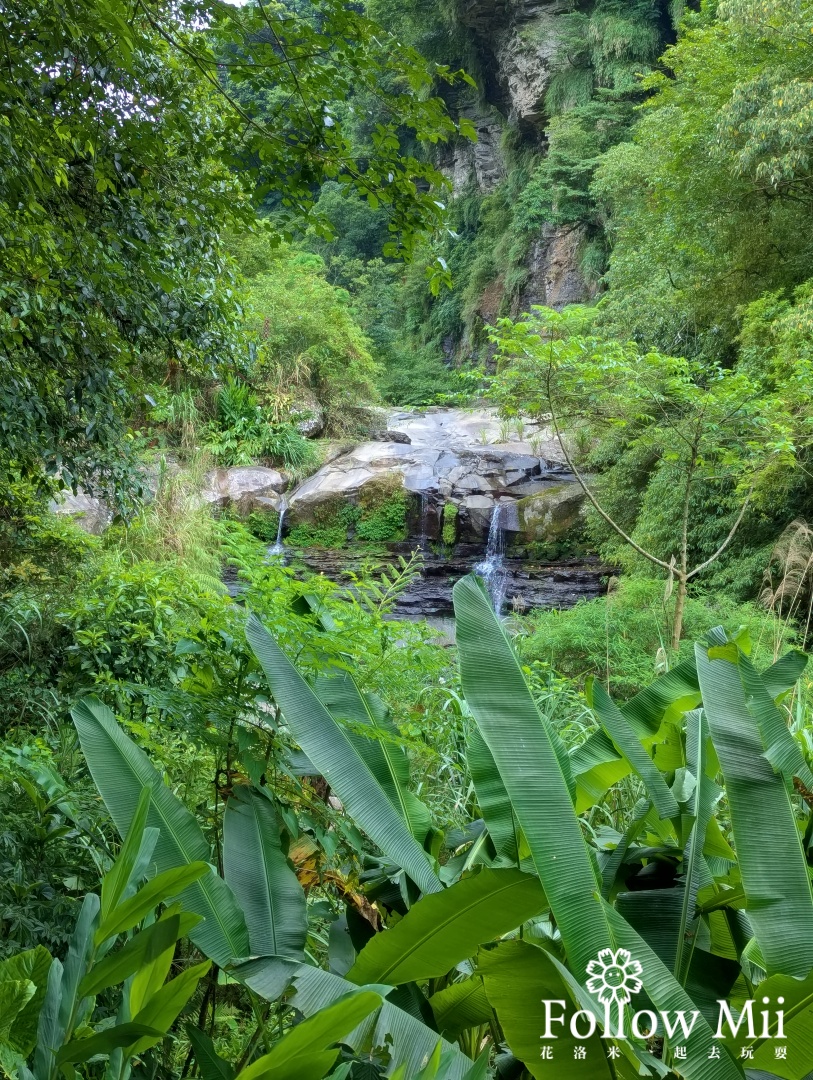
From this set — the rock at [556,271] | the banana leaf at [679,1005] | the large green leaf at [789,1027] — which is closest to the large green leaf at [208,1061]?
the banana leaf at [679,1005]

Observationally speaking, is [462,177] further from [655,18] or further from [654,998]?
[654,998]

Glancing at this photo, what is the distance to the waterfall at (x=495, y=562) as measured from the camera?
12008 millimetres

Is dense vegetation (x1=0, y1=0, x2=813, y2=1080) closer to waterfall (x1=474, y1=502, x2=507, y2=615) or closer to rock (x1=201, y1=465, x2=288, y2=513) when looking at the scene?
waterfall (x1=474, y1=502, x2=507, y2=615)

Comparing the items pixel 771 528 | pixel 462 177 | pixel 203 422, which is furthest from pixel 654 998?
pixel 462 177

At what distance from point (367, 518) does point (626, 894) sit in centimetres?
1225

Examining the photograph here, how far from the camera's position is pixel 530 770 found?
4.61 feet

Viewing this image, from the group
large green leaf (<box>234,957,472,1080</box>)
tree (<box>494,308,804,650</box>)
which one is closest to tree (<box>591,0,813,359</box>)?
tree (<box>494,308,804,650</box>)

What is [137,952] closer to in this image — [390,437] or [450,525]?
[450,525]

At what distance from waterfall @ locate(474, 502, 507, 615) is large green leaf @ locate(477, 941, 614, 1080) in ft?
34.3

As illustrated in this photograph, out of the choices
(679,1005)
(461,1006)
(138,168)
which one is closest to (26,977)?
(461,1006)

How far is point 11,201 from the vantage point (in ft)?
7.85

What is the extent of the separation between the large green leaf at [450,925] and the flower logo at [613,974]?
5.7 inches

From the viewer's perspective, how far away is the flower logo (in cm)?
125

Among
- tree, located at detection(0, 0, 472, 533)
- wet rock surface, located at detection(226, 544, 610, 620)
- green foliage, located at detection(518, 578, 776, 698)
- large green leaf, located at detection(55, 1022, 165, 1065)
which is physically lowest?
wet rock surface, located at detection(226, 544, 610, 620)
